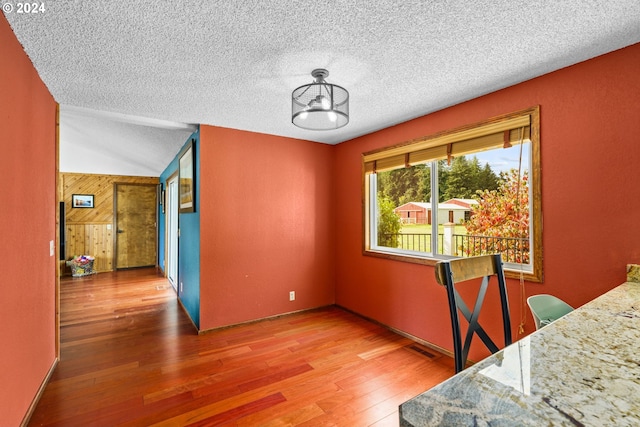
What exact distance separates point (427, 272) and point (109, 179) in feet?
23.1

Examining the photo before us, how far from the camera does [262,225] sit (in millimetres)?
3609

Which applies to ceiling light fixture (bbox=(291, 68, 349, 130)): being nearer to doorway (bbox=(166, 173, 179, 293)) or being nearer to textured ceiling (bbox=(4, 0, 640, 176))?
textured ceiling (bbox=(4, 0, 640, 176))

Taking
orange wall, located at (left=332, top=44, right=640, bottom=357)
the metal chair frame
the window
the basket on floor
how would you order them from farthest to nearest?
1. the basket on floor
2. the window
3. orange wall, located at (left=332, top=44, right=640, bottom=357)
4. the metal chair frame

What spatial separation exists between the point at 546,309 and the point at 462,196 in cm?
135

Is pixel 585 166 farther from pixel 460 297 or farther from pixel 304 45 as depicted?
pixel 304 45

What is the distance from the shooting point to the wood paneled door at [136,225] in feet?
22.3

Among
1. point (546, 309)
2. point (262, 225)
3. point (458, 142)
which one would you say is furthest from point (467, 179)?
point (262, 225)

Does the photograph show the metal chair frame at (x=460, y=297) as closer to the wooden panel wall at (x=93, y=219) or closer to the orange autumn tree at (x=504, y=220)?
the orange autumn tree at (x=504, y=220)

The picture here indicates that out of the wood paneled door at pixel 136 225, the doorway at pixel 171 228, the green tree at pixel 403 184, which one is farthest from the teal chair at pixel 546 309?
the wood paneled door at pixel 136 225

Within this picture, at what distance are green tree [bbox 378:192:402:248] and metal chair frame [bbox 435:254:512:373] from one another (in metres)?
2.02

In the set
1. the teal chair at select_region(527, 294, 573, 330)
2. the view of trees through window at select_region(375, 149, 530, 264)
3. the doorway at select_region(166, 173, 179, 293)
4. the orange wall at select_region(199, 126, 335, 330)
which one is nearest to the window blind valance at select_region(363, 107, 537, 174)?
the view of trees through window at select_region(375, 149, 530, 264)

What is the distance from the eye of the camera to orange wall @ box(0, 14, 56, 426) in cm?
151

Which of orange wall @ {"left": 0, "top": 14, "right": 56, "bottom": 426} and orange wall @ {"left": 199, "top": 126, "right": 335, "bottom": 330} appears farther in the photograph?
orange wall @ {"left": 199, "top": 126, "right": 335, "bottom": 330}

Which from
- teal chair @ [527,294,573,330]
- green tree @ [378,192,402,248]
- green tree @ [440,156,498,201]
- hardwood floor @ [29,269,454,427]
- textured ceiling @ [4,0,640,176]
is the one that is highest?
textured ceiling @ [4,0,640,176]
